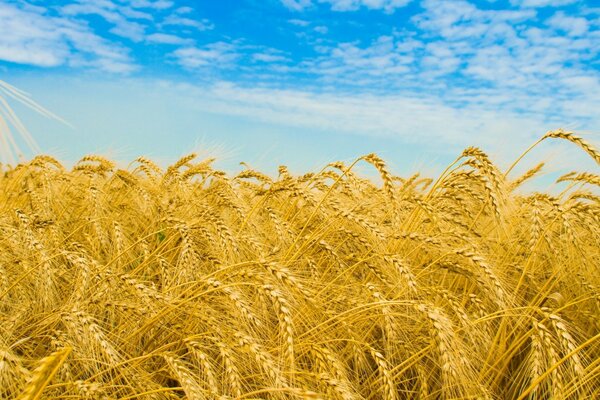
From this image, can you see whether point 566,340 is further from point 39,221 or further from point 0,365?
point 39,221

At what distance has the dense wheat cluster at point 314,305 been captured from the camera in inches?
82.8

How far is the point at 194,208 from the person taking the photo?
13.7 ft

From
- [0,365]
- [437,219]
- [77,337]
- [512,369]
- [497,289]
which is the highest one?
[437,219]

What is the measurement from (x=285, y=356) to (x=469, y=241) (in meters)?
1.32

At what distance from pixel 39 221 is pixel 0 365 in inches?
56.5

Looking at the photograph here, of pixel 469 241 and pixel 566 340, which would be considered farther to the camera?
pixel 469 241

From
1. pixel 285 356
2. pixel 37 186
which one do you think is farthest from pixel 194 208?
pixel 285 356

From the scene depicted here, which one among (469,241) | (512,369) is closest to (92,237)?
(469,241)

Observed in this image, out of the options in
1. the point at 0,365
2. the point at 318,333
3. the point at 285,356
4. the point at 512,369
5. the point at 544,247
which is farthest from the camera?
the point at 544,247

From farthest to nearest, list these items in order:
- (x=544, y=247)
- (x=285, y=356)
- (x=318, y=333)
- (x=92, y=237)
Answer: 1. (x=92, y=237)
2. (x=544, y=247)
3. (x=318, y=333)
4. (x=285, y=356)

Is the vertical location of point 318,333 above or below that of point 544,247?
below

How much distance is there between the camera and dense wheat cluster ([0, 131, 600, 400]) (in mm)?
2104

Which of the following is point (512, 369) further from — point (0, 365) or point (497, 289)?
point (0, 365)

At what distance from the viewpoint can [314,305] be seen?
218 cm
